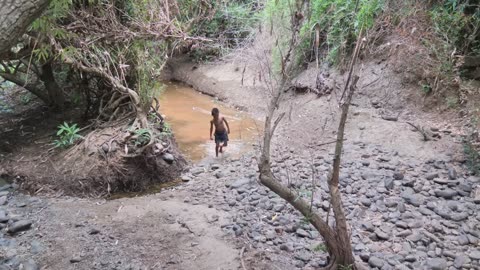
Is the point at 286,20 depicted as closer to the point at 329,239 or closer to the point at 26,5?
the point at 329,239

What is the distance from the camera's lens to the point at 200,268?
337 cm

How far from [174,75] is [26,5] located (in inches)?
423

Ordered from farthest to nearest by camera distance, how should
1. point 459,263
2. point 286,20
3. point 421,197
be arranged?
point 286,20 → point 421,197 → point 459,263

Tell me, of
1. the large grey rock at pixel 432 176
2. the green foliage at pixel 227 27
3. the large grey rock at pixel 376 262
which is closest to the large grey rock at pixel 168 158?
the large grey rock at pixel 376 262

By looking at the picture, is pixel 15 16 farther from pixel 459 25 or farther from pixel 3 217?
pixel 459 25

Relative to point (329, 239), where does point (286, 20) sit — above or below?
above

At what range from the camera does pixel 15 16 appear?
1.82 m

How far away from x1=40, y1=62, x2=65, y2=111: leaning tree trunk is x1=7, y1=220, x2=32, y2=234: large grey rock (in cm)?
312

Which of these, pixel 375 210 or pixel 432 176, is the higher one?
pixel 432 176

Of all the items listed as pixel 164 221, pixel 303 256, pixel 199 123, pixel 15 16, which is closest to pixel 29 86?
pixel 199 123

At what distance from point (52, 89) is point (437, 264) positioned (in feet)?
20.4

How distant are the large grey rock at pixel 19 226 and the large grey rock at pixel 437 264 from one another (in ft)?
12.8

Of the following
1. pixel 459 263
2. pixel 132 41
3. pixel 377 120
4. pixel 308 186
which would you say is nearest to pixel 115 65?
pixel 132 41

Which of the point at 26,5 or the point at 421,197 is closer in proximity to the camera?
the point at 26,5
